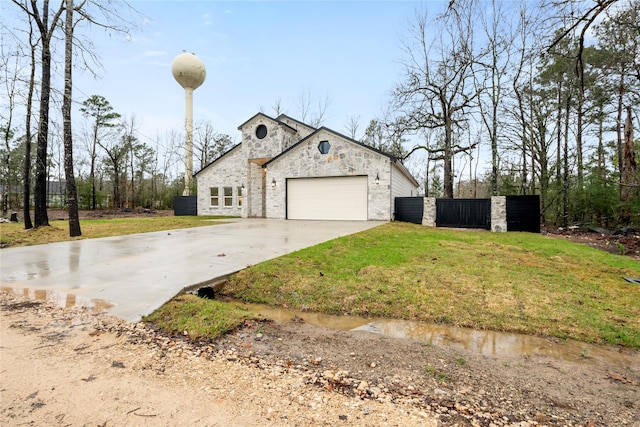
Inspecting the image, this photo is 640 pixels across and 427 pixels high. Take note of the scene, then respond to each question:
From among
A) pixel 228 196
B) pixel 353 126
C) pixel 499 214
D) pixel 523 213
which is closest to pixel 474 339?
pixel 499 214

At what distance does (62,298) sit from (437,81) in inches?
808

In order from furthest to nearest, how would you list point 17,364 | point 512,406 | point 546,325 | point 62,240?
point 62,240 < point 546,325 < point 17,364 < point 512,406

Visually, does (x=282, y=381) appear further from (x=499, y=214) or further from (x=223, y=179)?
(x=223, y=179)

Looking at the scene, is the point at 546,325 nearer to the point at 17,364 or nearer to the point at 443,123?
the point at 17,364

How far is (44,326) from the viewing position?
113 inches

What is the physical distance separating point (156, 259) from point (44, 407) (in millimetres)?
4017

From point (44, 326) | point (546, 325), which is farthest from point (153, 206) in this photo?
point (546, 325)

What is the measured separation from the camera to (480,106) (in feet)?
57.6

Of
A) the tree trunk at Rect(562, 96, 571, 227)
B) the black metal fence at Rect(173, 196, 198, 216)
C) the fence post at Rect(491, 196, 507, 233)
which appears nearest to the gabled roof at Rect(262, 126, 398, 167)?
the fence post at Rect(491, 196, 507, 233)

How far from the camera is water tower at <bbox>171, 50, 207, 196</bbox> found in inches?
947

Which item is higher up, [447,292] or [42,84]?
[42,84]

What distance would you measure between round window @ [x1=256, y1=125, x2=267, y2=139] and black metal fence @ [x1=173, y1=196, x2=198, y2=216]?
252 inches

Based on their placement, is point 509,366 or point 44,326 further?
point 44,326

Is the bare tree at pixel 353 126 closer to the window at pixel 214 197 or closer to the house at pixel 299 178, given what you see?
the house at pixel 299 178
